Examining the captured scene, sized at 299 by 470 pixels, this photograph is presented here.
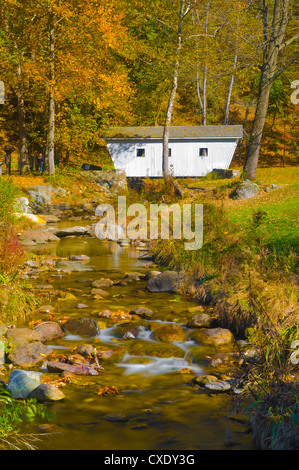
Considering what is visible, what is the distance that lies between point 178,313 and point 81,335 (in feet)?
6.72

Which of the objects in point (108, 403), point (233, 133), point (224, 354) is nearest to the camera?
point (108, 403)

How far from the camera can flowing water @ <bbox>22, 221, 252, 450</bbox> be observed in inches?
195

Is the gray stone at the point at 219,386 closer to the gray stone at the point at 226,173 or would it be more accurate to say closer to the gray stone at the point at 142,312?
the gray stone at the point at 142,312

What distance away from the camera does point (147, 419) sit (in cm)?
541

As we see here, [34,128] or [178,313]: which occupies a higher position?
[34,128]

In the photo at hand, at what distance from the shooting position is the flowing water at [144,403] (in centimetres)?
496

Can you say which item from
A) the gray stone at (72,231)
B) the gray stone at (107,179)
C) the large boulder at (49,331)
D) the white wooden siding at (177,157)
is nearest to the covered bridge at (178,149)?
the white wooden siding at (177,157)

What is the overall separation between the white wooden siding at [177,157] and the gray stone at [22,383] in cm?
3067

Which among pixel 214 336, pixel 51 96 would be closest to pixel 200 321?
pixel 214 336

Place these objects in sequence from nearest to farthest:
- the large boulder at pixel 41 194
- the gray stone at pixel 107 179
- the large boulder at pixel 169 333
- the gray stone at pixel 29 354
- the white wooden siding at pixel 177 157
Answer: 1. the gray stone at pixel 29 354
2. the large boulder at pixel 169 333
3. the large boulder at pixel 41 194
4. the gray stone at pixel 107 179
5. the white wooden siding at pixel 177 157

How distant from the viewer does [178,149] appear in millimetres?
35969

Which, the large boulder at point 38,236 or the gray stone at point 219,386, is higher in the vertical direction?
the large boulder at point 38,236

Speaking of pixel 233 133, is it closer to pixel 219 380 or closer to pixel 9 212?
pixel 9 212
